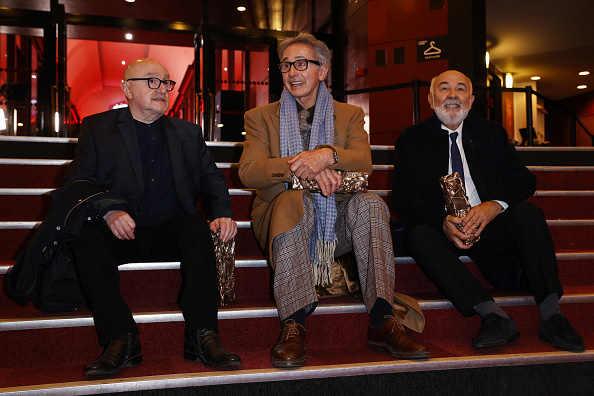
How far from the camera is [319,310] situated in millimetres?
2188

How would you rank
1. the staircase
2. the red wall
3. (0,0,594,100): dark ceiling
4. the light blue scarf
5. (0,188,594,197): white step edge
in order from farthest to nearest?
(0,0,594,100): dark ceiling
the red wall
(0,188,594,197): white step edge
the light blue scarf
the staircase

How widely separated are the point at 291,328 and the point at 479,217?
0.96 metres

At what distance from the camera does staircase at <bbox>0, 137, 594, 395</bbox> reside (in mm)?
1795

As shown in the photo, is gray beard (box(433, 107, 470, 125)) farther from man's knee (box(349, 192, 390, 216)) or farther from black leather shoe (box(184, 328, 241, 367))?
black leather shoe (box(184, 328, 241, 367))

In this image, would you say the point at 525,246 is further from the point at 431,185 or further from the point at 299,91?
the point at 299,91

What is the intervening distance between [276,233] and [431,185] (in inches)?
35.9

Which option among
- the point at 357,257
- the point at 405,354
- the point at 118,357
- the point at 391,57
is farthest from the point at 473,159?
the point at 391,57

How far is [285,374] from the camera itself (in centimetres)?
182

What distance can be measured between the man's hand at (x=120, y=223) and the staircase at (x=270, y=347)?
31cm

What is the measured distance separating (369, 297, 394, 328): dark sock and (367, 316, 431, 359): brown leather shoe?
0.02 m

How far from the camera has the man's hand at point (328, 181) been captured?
7.22 feet

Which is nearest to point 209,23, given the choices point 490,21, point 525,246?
A: point 490,21

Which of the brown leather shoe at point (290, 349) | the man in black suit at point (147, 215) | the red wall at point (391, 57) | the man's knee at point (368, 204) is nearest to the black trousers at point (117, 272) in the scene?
the man in black suit at point (147, 215)

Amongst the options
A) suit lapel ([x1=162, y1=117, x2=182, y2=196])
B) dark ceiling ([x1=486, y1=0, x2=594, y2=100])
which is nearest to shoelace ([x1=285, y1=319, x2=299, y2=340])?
suit lapel ([x1=162, y1=117, x2=182, y2=196])
